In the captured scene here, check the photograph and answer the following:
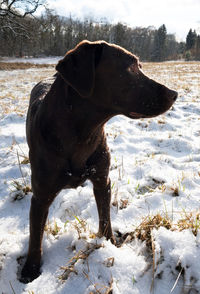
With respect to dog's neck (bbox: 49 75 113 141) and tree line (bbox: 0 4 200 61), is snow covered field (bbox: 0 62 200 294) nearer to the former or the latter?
dog's neck (bbox: 49 75 113 141)

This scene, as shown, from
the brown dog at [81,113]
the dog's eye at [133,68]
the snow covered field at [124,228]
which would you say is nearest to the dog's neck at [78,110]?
the brown dog at [81,113]

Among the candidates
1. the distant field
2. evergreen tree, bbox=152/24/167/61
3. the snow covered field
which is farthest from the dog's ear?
evergreen tree, bbox=152/24/167/61

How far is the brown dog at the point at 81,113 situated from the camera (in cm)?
157

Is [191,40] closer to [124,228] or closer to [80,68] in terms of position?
[124,228]

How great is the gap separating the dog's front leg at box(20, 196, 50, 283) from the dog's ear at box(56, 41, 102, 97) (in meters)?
0.90

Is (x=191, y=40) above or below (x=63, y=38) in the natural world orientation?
above

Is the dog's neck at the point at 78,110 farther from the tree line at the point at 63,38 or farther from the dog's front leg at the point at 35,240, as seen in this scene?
the tree line at the point at 63,38

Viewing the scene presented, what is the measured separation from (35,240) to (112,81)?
53.4 inches

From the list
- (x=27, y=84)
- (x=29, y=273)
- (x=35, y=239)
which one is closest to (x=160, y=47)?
(x=27, y=84)

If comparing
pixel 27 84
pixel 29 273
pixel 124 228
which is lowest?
pixel 29 273

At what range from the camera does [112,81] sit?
1.60 meters

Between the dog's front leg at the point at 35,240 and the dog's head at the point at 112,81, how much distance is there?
35.6 inches

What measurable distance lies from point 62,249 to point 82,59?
1.51m

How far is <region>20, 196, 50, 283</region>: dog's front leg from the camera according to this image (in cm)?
180
